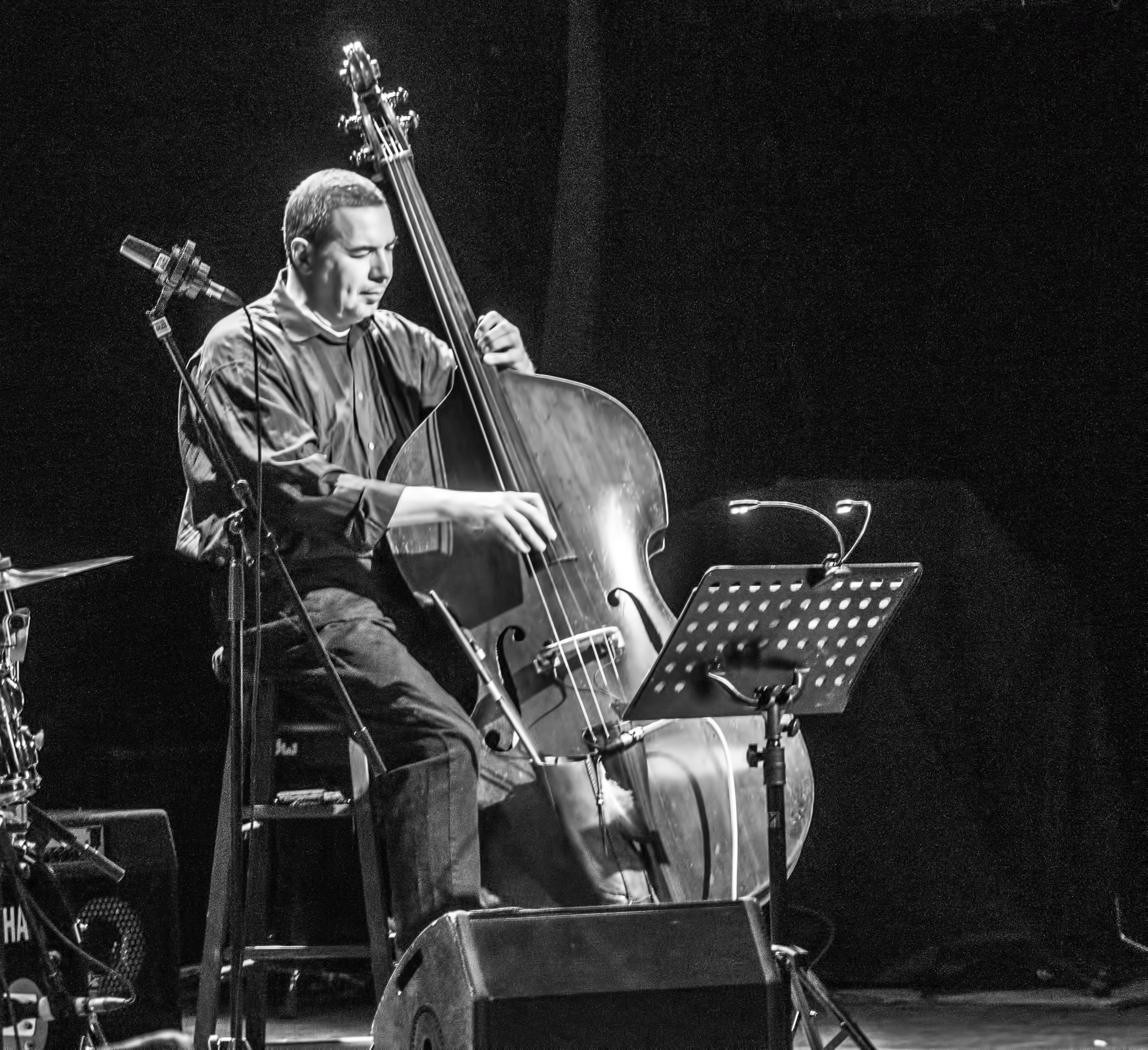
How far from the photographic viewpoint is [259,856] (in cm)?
285

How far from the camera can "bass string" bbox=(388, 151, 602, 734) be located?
3.05m

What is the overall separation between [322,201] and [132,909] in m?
1.46

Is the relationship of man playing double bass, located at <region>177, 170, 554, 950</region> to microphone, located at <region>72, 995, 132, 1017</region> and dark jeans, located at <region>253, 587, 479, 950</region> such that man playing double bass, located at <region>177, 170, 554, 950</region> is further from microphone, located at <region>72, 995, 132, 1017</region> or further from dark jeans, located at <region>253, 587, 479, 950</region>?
microphone, located at <region>72, 995, 132, 1017</region>

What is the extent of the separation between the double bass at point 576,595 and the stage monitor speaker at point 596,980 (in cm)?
50

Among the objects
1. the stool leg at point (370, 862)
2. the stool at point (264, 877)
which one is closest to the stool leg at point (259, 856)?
the stool at point (264, 877)

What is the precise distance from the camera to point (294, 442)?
9.89 ft

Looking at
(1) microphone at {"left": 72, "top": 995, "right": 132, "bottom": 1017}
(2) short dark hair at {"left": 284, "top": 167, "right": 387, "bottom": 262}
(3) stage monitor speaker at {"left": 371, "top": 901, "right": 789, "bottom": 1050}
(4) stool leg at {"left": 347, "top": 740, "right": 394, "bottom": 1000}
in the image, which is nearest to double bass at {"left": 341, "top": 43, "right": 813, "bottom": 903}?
(2) short dark hair at {"left": 284, "top": 167, "right": 387, "bottom": 262}

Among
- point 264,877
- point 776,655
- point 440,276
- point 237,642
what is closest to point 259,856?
point 264,877

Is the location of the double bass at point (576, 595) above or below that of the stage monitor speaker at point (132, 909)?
above

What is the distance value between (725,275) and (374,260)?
1.06 metres

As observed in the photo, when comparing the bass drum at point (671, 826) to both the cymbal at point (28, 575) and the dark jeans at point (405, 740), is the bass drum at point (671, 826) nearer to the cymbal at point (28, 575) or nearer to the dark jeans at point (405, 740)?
the dark jeans at point (405, 740)

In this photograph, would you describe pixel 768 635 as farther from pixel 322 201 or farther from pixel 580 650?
pixel 322 201

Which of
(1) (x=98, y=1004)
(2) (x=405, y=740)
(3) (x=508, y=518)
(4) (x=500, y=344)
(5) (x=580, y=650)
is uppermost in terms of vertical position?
A: (4) (x=500, y=344)

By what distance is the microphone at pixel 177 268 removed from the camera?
259cm
